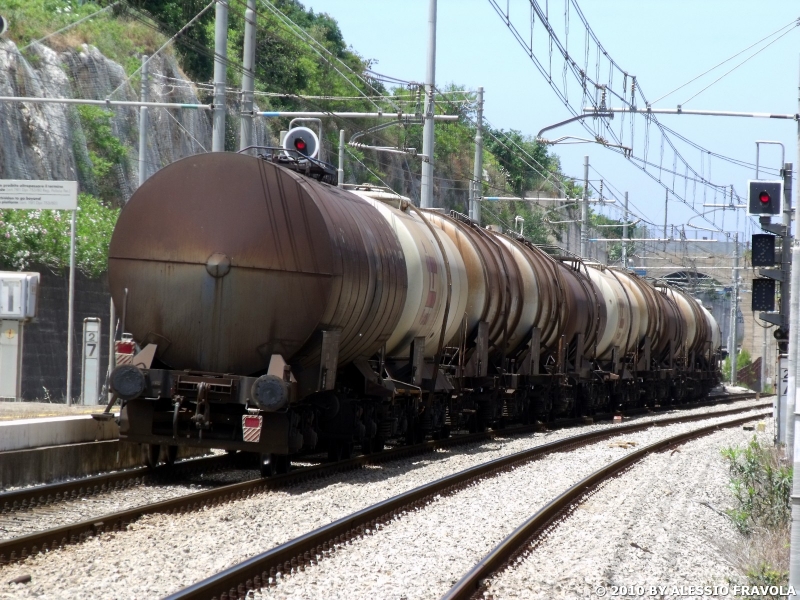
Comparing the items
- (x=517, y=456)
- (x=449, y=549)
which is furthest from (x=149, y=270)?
(x=517, y=456)

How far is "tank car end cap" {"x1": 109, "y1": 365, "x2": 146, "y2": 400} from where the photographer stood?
11.6 metres

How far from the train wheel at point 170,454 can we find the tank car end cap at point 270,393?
2.01 meters

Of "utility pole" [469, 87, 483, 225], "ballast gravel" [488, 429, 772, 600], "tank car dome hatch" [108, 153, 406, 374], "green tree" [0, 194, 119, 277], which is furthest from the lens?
"utility pole" [469, 87, 483, 225]

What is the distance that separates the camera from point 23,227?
2531 cm

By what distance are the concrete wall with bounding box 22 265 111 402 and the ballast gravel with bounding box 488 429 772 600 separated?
13523mm

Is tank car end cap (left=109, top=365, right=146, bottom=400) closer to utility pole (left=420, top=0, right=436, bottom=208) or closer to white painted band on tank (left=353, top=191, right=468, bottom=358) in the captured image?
white painted band on tank (left=353, top=191, right=468, bottom=358)

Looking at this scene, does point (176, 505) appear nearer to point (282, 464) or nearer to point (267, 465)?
point (267, 465)

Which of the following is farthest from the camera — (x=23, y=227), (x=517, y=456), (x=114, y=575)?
(x=23, y=227)

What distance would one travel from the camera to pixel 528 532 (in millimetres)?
9633

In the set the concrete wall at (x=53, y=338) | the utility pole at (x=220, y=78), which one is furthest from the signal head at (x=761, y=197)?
the concrete wall at (x=53, y=338)

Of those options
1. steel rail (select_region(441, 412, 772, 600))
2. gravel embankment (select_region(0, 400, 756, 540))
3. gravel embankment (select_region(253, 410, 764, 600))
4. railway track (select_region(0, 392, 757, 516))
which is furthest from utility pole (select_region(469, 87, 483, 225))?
gravel embankment (select_region(253, 410, 764, 600))

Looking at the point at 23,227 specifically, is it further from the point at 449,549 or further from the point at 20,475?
the point at 449,549

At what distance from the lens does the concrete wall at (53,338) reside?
76.3 feet

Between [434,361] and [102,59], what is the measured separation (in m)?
24.4
